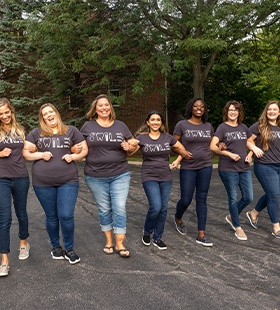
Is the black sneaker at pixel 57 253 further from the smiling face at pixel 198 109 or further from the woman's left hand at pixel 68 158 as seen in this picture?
the smiling face at pixel 198 109

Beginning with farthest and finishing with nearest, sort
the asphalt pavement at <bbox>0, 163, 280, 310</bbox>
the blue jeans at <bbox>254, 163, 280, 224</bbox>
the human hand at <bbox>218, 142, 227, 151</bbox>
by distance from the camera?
the blue jeans at <bbox>254, 163, 280, 224</bbox> < the human hand at <bbox>218, 142, 227, 151</bbox> < the asphalt pavement at <bbox>0, 163, 280, 310</bbox>

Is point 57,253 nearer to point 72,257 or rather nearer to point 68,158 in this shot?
point 72,257

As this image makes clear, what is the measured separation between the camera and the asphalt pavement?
10.1 ft

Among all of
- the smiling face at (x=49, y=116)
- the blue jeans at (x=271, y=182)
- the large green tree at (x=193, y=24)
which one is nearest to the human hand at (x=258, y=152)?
the blue jeans at (x=271, y=182)

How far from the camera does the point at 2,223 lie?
12.3 feet

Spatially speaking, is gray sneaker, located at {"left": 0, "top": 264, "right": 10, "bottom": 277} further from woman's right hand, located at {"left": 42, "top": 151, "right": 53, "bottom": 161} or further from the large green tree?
the large green tree

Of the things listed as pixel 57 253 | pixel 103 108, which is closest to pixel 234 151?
pixel 103 108

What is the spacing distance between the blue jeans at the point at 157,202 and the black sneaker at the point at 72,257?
0.98 metres

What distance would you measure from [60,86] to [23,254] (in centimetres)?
1385

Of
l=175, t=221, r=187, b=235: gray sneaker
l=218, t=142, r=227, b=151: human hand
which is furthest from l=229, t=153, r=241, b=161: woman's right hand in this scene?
l=175, t=221, r=187, b=235: gray sneaker

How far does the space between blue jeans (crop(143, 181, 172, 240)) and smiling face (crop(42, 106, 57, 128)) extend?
1311mm

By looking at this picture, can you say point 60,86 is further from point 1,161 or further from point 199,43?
point 1,161

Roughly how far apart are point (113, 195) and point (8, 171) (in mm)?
1197

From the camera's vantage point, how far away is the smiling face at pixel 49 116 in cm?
388
